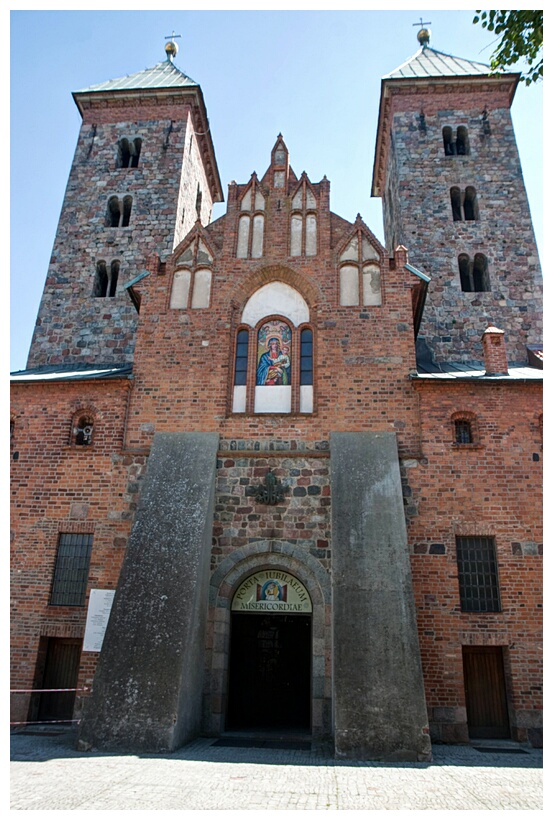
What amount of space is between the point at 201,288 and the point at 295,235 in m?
2.87

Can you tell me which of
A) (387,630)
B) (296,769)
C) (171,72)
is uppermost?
(171,72)

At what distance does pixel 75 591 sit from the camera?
12672 mm

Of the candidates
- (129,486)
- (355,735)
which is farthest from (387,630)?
(129,486)

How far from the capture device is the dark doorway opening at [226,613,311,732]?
1295cm

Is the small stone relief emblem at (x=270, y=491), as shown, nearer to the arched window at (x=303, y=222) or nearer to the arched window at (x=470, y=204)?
the arched window at (x=303, y=222)

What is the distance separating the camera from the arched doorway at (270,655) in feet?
39.3

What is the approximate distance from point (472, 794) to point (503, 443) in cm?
748

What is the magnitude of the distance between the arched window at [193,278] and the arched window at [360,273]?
11.4ft

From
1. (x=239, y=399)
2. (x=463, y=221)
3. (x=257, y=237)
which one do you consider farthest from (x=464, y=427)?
(x=463, y=221)

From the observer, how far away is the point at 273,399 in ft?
44.7

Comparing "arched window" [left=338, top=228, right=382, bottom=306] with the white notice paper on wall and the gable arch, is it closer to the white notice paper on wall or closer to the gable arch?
the gable arch

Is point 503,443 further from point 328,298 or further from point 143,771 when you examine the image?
point 143,771

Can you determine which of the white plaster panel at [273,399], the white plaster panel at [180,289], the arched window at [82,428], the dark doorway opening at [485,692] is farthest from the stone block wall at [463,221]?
the arched window at [82,428]

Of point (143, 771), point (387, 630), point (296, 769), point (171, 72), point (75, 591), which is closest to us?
point (143, 771)
